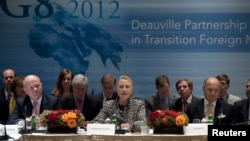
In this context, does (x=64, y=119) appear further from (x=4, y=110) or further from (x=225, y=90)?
(x=225, y=90)

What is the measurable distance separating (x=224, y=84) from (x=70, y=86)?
6.67ft

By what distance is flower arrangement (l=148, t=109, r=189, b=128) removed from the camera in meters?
6.59

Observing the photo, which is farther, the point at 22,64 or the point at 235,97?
the point at 22,64

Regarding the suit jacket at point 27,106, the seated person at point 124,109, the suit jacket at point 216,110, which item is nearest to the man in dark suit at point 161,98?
the suit jacket at point 216,110

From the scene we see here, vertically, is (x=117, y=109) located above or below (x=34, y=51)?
below

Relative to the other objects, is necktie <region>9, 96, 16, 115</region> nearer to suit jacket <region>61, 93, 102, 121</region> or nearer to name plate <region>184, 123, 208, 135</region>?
suit jacket <region>61, 93, 102, 121</region>

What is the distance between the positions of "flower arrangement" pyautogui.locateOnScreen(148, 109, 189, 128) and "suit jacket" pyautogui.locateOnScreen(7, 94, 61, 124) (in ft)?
5.57

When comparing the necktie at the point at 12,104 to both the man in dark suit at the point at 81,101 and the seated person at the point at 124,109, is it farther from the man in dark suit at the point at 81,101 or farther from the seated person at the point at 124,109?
the seated person at the point at 124,109

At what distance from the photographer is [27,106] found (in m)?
7.91

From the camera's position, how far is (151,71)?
9805 millimetres

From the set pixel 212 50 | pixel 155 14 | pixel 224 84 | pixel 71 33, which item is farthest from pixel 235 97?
pixel 71 33

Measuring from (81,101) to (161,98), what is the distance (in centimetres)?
115

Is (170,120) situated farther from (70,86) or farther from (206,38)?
(206,38)

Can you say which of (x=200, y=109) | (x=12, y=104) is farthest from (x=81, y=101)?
(x=200, y=109)
